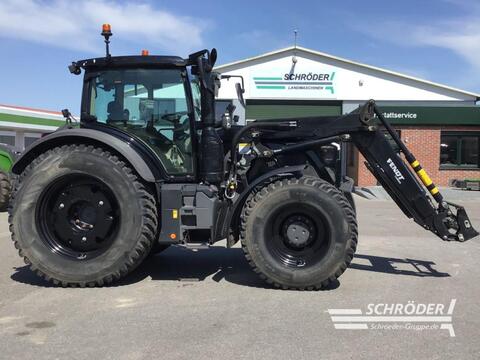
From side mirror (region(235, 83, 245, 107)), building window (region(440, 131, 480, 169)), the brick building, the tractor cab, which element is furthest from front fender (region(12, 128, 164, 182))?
building window (region(440, 131, 480, 169))

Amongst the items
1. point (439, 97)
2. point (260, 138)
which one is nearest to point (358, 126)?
point (260, 138)

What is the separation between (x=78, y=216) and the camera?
18.6 ft

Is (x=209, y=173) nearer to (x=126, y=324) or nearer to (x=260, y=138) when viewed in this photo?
(x=260, y=138)

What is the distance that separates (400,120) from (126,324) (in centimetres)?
1956

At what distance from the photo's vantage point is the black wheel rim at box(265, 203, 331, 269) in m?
5.37

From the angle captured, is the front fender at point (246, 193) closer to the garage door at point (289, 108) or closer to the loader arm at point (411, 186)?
the loader arm at point (411, 186)

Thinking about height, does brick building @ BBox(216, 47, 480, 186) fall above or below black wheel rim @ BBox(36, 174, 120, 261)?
above

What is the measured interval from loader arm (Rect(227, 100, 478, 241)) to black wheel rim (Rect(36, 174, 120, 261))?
1472mm

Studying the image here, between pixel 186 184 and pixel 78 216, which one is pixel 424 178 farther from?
pixel 78 216

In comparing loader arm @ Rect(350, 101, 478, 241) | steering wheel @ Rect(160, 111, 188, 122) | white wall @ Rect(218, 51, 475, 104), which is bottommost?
loader arm @ Rect(350, 101, 478, 241)

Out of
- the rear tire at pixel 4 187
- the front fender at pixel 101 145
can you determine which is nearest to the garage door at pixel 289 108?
the rear tire at pixel 4 187

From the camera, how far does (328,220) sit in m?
5.30

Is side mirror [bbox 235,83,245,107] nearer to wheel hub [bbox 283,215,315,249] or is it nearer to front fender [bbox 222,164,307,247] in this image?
front fender [bbox 222,164,307,247]

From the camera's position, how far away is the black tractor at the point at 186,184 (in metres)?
5.36
